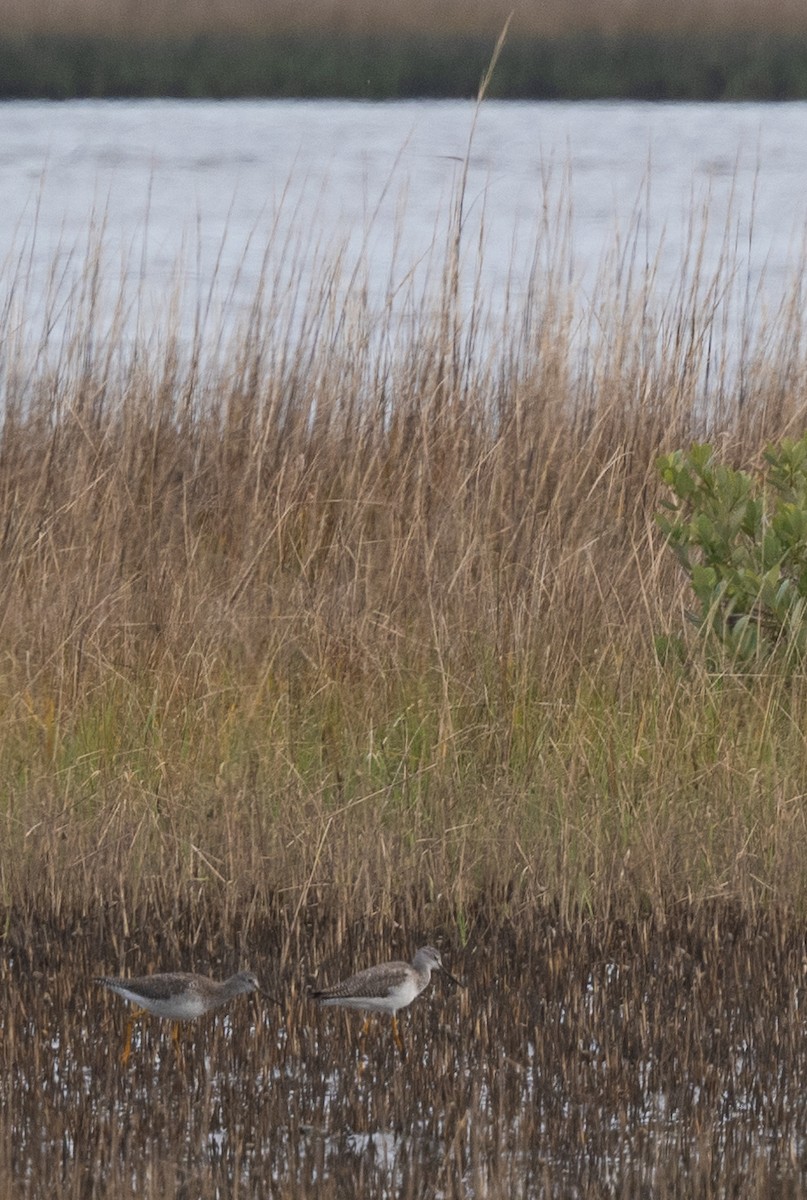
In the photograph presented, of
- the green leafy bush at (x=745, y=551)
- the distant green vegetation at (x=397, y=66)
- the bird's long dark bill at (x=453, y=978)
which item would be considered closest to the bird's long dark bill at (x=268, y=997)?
the bird's long dark bill at (x=453, y=978)

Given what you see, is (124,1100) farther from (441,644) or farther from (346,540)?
(346,540)

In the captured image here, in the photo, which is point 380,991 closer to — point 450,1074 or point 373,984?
point 373,984

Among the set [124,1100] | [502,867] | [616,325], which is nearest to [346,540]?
[616,325]

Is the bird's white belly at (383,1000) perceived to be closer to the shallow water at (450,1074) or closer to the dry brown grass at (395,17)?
the shallow water at (450,1074)

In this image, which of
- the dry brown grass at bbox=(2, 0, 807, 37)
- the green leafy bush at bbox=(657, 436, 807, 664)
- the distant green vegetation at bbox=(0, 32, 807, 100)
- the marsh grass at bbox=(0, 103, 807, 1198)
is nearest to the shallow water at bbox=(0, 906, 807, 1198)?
the marsh grass at bbox=(0, 103, 807, 1198)

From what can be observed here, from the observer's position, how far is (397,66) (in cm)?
1992

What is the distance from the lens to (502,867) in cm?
393

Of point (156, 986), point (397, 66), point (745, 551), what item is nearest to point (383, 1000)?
point (156, 986)

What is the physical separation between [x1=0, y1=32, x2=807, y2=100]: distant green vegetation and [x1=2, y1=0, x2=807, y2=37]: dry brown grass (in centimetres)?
24

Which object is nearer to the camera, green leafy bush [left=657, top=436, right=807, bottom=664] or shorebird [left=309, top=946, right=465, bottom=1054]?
shorebird [left=309, top=946, right=465, bottom=1054]

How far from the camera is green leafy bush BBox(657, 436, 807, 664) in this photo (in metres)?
4.54

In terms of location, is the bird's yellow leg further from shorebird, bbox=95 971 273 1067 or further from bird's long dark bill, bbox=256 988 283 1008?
bird's long dark bill, bbox=256 988 283 1008

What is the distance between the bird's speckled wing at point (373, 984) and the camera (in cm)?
316

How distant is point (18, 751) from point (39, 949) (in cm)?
89
